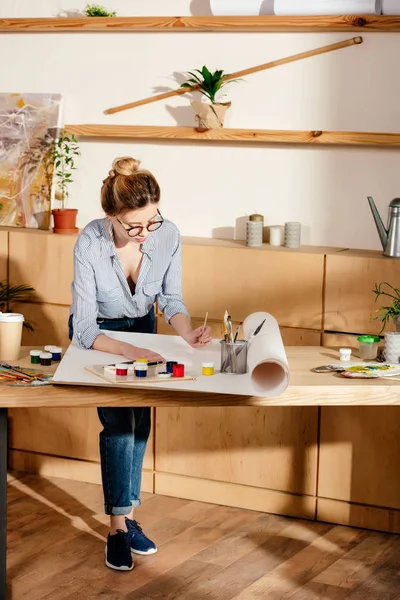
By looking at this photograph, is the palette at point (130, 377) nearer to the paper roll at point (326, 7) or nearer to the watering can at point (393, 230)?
the watering can at point (393, 230)

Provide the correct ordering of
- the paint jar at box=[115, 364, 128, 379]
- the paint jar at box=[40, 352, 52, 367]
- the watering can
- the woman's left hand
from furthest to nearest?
the watering can
the woman's left hand
the paint jar at box=[40, 352, 52, 367]
the paint jar at box=[115, 364, 128, 379]

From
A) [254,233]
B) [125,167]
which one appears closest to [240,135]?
[254,233]

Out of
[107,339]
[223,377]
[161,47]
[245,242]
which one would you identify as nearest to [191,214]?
[245,242]

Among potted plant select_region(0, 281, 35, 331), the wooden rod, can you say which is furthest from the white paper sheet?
the wooden rod

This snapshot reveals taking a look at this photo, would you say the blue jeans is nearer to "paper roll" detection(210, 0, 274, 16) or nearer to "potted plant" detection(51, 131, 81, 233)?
"potted plant" detection(51, 131, 81, 233)

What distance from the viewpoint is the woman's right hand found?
2.97 m

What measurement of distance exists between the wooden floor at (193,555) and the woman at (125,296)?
15 centimetres

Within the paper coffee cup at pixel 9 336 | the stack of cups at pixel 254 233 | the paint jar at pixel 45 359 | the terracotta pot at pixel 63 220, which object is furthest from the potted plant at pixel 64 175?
the paint jar at pixel 45 359

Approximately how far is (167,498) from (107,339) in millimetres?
1407

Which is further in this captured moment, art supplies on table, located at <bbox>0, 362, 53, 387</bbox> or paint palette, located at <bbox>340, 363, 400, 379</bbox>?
paint palette, located at <bbox>340, 363, 400, 379</bbox>

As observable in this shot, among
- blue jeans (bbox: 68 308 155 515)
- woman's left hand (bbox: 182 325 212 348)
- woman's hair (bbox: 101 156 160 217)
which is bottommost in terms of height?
blue jeans (bbox: 68 308 155 515)

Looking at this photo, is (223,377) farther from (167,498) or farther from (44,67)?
(44,67)

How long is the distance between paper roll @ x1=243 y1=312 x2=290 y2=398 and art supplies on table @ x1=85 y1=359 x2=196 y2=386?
0.19 meters

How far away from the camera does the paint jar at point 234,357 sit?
2.88m
